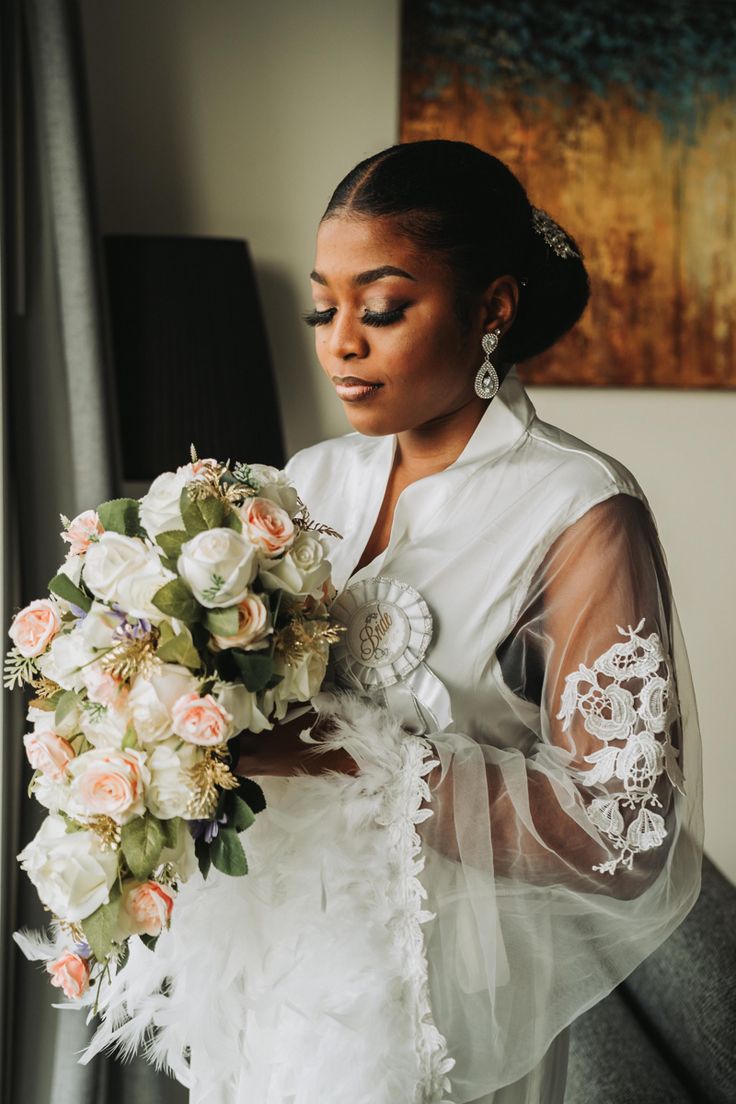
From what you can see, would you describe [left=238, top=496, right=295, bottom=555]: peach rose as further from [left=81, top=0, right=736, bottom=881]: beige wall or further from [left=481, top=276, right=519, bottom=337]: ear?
[left=81, top=0, right=736, bottom=881]: beige wall

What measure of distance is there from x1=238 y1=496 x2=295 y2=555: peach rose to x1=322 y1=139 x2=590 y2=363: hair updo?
1.04 feet

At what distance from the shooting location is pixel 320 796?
1024mm

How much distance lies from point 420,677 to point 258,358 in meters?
1.26

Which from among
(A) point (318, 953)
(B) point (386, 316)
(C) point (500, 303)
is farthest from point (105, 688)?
(C) point (500, 303)

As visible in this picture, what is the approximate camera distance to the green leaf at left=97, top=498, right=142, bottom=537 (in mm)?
956

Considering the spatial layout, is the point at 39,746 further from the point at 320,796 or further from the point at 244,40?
the point at 244,40

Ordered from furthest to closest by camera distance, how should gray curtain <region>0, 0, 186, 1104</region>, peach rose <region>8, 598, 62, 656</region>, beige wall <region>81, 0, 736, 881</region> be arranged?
beige wall <region>81, 0, 736, 881</region>, gray curtain <region>0, 0, 186, 1104</region>, peach rose <region>8, 598, 62, 656</region>

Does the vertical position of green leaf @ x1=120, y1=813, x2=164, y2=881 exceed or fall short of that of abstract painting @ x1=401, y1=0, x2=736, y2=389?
it falls short

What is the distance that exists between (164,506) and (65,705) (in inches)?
7.7

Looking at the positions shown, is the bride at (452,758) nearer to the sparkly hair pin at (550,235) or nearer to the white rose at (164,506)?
the sparkly hair pin at (550,235)

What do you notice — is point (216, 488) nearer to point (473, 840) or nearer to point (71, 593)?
point (71, 593)

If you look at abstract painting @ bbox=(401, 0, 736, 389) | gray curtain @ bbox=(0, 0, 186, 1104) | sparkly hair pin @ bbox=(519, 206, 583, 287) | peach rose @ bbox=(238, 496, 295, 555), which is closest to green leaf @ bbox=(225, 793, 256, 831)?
peach rose @ bbox=(238, 496, 295, 555)

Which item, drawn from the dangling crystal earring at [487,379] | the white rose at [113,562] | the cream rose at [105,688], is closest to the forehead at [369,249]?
the dangling crystal earring at [487,379]

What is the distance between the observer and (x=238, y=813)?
899 mm
